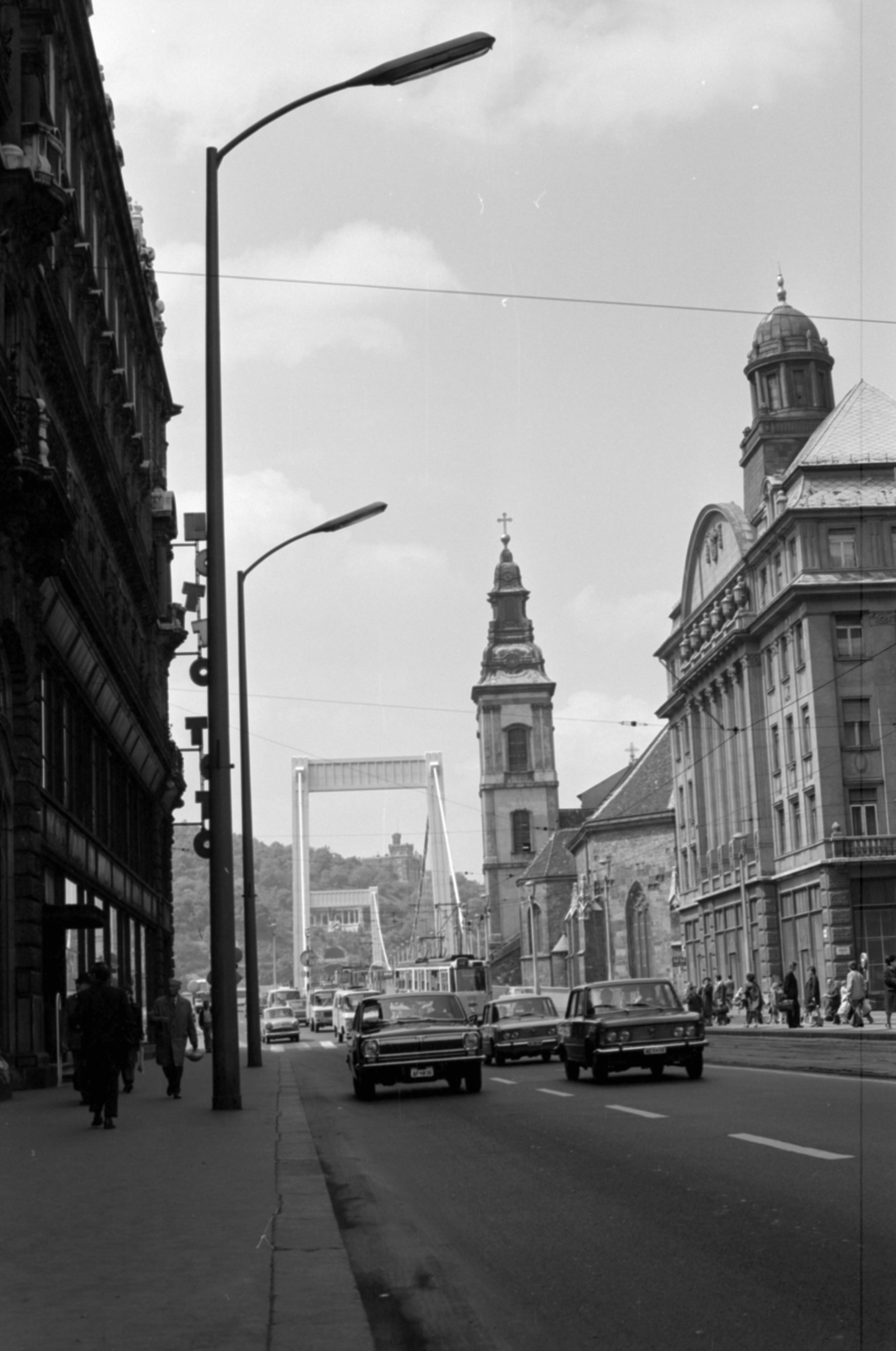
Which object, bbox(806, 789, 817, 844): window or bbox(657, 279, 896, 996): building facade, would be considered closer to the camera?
bbox(657, 279, 896, 996): building facade

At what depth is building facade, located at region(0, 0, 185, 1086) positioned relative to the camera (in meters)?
26.7

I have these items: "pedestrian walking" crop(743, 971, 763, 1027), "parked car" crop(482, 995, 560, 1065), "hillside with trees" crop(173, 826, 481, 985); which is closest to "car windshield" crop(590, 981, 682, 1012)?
"parked car" crop(482, 995, 560, 1065)

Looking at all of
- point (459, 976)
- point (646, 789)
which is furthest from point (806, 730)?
point (646, 789)

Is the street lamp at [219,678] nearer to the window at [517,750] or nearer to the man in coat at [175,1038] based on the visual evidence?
the man in coat at [175,1038]

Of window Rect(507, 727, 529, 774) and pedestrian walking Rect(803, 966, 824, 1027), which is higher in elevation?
window Rect(507, 727, 529, 774)

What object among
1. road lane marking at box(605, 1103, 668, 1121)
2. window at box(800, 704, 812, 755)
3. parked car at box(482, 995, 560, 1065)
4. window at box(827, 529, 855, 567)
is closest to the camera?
road lane marking at box(605, 1103, 668, 1121)

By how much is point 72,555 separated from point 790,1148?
21099mm

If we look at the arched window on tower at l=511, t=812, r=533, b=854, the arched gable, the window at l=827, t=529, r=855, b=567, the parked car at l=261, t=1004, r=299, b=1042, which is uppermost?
the arched gable

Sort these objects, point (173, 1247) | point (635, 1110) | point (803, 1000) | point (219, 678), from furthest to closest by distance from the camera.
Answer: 1. point (803, 1000)
2. point (219, 678)
3. point (635, 1110)
4. point (173, 1247)

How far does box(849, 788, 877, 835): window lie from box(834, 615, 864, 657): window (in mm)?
5100

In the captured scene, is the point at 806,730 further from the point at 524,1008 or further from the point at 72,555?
the point at 72,555

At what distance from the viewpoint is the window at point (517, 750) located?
141 meters

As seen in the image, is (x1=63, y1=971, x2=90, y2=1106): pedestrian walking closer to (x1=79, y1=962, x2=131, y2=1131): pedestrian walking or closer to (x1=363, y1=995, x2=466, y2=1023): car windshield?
(x1=79, y1=962, x2=131, y2=1131): pedestrian walking

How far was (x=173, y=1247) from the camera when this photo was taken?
8.95 metres
